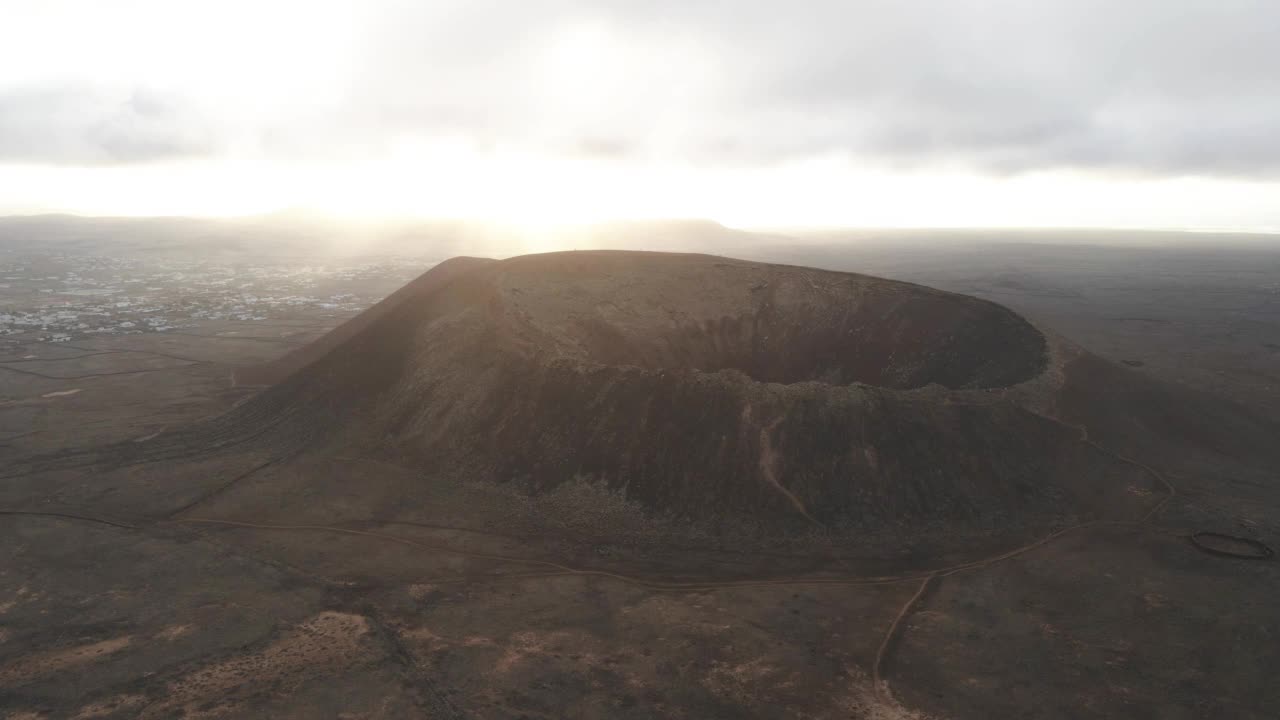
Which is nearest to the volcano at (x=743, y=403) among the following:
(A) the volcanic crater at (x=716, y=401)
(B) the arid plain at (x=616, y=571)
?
(A) the volcanic crater at (x=716, y=401)

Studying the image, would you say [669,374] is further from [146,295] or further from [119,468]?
[146,295]

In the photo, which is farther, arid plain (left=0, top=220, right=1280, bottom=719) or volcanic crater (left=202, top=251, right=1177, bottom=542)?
volcanic crater (left=202, top=251, right=1177, bottom=542)

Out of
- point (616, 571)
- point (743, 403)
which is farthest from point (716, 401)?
point (616, 571)

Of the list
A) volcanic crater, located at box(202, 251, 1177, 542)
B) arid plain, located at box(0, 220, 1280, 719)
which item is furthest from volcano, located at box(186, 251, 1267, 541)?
arid plain, located at box(0, 220, 1280, 719)

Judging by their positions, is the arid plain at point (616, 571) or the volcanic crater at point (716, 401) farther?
the volcanic crater at point (716, 401)

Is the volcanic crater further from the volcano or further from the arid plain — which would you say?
the arid plain

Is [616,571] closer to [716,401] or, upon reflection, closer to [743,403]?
[716,401]

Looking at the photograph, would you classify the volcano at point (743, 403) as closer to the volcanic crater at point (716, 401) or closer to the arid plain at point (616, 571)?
the volcanic crater at point (716, 401)

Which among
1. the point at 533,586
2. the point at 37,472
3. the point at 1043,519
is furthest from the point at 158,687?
the point at 1043,519

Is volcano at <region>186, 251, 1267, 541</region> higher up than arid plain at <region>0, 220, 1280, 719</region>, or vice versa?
volcano at <region>186, 251, 1267, 541</region>

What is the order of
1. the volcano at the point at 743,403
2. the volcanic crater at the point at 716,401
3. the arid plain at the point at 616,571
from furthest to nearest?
1. the volcano at the point at 743,403
2. the volcanic crater at the point at 716,401
3. the arid plain at the point at 616,571

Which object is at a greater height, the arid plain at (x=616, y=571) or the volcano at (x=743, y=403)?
the volcano at (x=743, y=403)

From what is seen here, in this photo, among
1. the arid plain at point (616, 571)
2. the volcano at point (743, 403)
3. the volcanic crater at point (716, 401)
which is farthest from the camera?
the volcano at point (743, 403)
